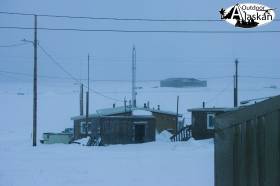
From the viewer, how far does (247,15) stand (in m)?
16.6

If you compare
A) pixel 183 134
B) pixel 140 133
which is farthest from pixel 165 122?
pixel 140 133

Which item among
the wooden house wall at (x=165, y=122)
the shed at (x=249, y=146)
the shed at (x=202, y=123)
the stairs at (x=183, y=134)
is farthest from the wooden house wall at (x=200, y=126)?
the shed at (x=249, y=146)

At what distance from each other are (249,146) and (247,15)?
11.8 meters

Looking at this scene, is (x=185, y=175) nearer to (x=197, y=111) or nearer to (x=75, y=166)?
(x=75, y=166)

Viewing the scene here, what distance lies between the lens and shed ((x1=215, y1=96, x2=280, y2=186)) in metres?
4.90

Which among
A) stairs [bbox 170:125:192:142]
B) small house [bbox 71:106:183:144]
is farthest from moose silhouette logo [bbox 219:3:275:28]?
stairs [bbox 170:125:192:142]

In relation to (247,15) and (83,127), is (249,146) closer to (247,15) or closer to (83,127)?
(247,15)

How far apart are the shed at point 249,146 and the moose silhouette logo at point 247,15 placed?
1016cm

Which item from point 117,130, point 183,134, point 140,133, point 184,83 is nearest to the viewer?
point 117,130

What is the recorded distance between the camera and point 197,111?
46.0 m

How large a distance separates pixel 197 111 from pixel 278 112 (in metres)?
41.3

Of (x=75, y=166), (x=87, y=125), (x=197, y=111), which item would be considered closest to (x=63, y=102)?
(x=87, y=125)

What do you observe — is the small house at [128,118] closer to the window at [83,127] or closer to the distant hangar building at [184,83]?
the window at [83,127]

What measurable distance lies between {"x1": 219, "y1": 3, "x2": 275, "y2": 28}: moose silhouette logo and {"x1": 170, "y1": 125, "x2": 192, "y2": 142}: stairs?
30318 millimetres
